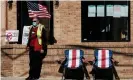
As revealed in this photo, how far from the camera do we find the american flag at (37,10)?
14.6 meters

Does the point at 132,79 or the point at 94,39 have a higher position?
the point at 94,39

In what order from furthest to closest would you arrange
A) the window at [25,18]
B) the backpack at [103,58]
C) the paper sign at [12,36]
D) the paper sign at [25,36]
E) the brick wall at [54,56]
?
the window at [25,18] < the paper sign at [25,36] < the paper sign at [12,36] < the brick wall at [54,56] < the backpack at [103,58]

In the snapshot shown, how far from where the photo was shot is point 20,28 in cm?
1479

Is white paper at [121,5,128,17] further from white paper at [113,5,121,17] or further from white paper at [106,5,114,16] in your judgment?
white paper at [106,5,114,16]

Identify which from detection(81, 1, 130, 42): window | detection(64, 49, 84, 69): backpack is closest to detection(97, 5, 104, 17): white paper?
detection(81, 1, 130, 42): window

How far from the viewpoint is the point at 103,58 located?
42.0 ft

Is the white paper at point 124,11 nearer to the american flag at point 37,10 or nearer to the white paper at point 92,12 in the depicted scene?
the white paper at point 92,12

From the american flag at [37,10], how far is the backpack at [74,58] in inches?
83.9

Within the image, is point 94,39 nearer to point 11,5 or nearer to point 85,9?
point 85,9

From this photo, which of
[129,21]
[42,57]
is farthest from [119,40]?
[42,57]

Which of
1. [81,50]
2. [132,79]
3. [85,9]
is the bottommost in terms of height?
[132,79]

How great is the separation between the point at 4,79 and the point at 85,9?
3506mm

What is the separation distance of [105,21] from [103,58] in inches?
84.0

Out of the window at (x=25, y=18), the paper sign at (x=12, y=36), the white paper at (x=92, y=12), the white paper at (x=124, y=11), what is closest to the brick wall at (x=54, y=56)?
the paper sign at (x=12, y=36)
